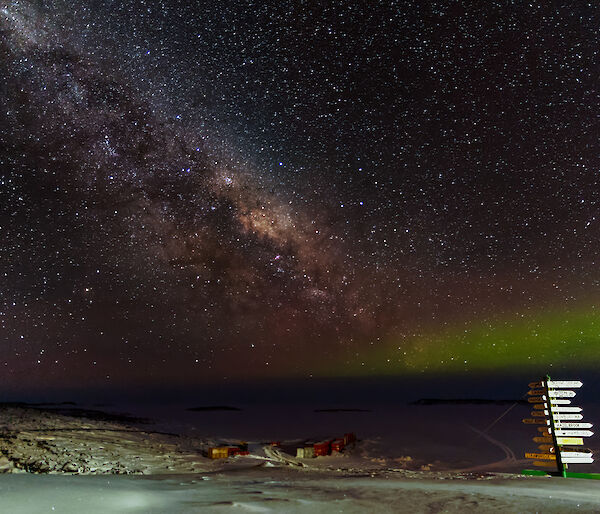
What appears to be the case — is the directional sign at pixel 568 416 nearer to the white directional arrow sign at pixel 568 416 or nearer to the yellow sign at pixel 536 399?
the white directional arrow sign at pixel 568 416

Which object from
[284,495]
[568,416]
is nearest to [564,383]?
[568,416]

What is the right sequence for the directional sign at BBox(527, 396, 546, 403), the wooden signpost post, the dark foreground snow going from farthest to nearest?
1. the directional sign at BBox(527, 396, 546, 403)
2. the wooden signpost post
3. the dark foreground snow

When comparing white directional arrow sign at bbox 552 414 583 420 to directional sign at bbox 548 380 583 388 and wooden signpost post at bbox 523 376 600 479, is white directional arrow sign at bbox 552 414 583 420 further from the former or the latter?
directional sign at bbox 548 380 583 388

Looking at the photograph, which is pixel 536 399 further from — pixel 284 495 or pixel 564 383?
pixel 284 495

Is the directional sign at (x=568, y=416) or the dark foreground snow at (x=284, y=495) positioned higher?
the directional sign at (x=568, y=416)

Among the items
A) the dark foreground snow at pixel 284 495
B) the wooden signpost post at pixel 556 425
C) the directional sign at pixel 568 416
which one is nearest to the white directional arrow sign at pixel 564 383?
the wooden signpost post at pixel 556 425

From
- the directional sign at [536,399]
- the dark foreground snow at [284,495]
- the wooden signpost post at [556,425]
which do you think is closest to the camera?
the dark foreground snow at [284,495]

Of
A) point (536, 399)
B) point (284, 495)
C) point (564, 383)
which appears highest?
point (564, 383)

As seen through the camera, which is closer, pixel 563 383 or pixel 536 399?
pixel 563 383

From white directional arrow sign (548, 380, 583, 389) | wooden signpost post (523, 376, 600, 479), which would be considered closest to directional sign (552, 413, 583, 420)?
wooden signpost post (523, 376, 600, 479)

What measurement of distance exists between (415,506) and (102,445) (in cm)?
1485

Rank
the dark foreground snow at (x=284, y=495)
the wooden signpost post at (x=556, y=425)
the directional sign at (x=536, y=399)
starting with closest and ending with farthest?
the dark foreground snow at (x=284, y=495) → the wooden signpost post at (x=556, y=425) → the directional sign at (x=536, y=399)

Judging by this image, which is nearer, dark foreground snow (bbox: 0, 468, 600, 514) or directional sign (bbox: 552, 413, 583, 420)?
dark foreground snow (bbox: 0, 468, 600, 514)

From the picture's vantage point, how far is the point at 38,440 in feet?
51.9
